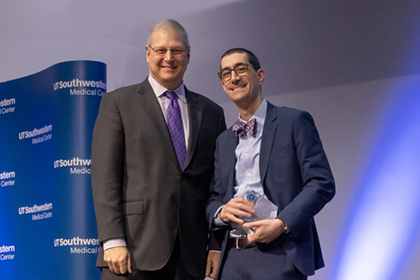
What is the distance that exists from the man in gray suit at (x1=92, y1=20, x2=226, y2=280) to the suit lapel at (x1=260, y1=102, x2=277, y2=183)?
378 mm

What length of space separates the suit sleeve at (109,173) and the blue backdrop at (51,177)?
1.50 meters

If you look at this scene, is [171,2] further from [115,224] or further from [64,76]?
[115,224]

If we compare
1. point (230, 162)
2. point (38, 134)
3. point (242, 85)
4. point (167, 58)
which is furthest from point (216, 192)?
point (38, 134)

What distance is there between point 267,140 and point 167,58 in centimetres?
65

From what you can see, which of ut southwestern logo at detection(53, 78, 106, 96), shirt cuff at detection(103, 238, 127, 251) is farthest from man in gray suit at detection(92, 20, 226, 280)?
ut southwestern logo at detection(53, 78, 106, 96)

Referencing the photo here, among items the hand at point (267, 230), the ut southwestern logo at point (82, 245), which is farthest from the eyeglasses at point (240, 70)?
the ut southwestern logo at point (82, 245)

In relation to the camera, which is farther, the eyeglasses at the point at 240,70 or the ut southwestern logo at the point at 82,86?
the ut southwestern logo at the point at 82,86

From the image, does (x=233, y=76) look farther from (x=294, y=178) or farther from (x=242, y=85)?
(x=294, y=178)

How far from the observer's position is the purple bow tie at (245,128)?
2.43m

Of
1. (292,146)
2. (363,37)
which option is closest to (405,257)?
(363,37)

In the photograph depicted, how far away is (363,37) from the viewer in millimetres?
4562

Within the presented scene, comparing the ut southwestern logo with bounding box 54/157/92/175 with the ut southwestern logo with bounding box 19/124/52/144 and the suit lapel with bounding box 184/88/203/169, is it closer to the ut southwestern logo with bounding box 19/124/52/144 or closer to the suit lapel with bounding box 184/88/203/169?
the ut southwestern logo with bounding box 19/124/52/144

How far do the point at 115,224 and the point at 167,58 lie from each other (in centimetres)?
82

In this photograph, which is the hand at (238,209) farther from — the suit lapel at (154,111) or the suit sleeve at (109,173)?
the suit sleeve at (109,173)
